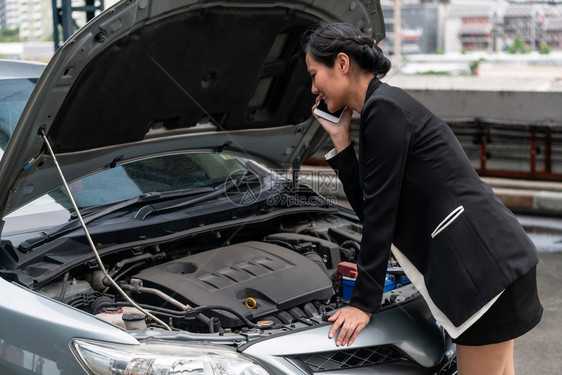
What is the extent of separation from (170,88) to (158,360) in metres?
1.50

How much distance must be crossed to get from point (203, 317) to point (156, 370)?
469 millimetres

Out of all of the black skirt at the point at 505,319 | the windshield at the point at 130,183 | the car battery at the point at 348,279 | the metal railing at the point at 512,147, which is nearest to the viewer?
the black skirt at the point at 505,319

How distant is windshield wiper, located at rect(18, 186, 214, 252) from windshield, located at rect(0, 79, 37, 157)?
509 millimetres

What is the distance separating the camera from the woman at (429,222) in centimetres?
234

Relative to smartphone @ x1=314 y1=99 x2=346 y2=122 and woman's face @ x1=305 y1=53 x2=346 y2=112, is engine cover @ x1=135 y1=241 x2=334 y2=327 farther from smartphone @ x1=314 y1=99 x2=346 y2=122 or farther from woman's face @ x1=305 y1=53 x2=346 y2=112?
woman's face @ x1=305 y1=53 x2=346 y2=112

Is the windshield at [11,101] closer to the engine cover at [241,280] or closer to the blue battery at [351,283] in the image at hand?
the engine cover at [241,280]

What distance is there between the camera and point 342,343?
2.52m

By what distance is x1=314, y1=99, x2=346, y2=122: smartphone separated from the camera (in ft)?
8.94

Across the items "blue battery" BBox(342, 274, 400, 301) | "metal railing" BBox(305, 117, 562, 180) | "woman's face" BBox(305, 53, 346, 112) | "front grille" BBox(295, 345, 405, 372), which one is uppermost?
"woman's face" BBox(305, 53, 346, 112)

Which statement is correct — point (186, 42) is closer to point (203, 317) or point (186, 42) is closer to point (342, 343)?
point (203, 317)

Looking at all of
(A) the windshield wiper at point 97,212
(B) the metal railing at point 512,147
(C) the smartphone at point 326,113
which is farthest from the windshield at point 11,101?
(B) the metal railing at point 512,147

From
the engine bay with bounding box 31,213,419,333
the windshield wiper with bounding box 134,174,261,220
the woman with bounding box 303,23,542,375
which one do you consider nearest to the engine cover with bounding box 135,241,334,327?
the engine bay with bounding box 31,213,419,333

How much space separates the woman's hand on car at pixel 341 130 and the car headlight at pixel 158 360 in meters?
0.87

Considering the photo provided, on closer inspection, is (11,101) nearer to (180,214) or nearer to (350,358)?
(180,214)
